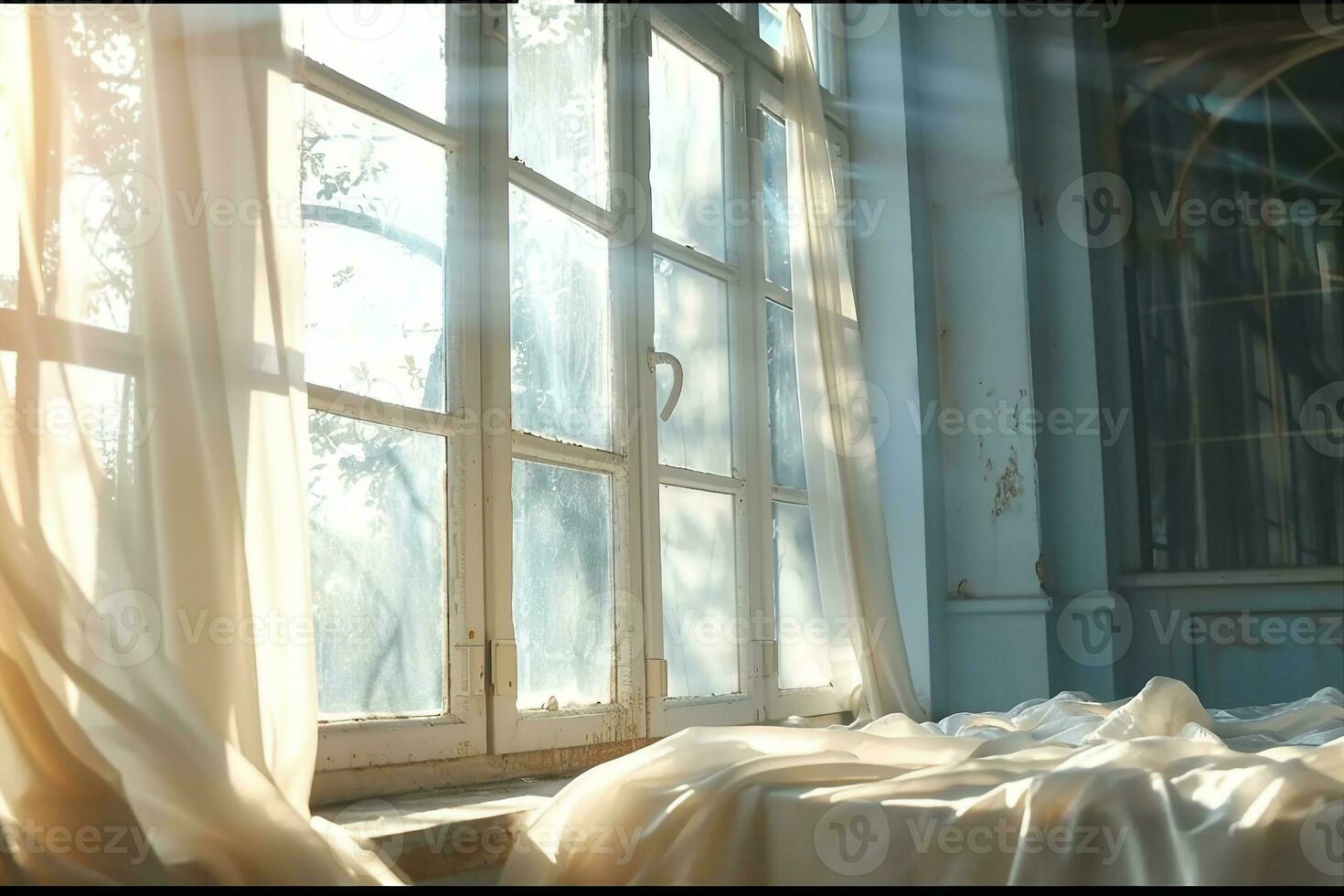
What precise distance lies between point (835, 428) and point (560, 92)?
1127mm

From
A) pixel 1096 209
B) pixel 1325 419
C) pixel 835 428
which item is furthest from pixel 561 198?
pixel 1325 419

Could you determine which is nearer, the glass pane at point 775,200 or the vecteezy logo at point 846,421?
the vecteezy logo at point 846,421

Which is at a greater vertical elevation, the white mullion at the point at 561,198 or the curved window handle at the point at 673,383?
the white mullion at the point at 561,198

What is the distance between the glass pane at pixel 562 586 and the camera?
2346 millimetres

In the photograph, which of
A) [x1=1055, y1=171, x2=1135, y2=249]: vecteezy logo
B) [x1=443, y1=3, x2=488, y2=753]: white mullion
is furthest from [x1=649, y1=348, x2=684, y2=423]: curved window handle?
[x1=1055, y1=171, x2=1135, y2=249]: vecteezy logo

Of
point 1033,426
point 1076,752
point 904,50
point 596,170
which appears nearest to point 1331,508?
point 1033,426

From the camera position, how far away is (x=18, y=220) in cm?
140

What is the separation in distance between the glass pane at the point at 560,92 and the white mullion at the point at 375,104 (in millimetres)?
212

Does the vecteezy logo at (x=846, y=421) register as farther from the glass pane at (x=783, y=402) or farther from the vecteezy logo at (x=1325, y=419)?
the vecteezy logo at (x=1325, y=419)

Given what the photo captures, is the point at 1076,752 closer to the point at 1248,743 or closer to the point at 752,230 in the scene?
the point at 1248,743

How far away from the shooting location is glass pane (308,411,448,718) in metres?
1.88

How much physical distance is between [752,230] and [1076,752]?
1.69 m

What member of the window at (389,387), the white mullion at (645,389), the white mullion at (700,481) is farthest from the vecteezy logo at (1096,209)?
the window at (389,387)

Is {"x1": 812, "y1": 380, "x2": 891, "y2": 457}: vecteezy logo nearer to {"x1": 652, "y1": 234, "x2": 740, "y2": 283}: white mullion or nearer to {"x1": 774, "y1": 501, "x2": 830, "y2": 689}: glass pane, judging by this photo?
{"x1": 774, "y1": 501, "x2": 830, "y2": 689}: glass pane
